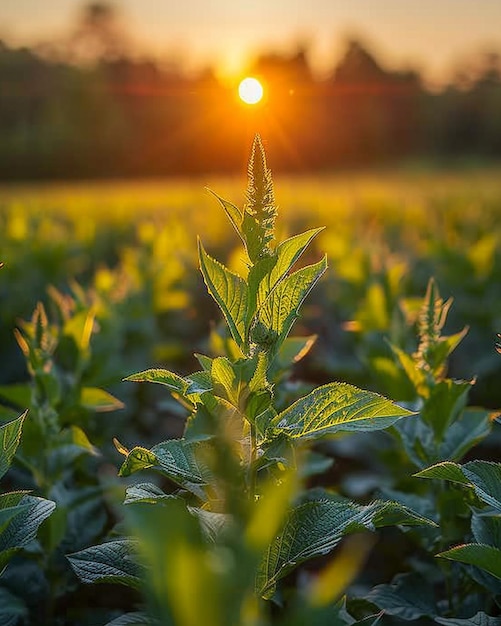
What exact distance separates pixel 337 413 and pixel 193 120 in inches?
2438

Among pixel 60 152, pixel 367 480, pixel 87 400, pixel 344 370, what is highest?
pixel 60 152

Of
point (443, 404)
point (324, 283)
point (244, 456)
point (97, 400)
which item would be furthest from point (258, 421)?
point (324, 283)

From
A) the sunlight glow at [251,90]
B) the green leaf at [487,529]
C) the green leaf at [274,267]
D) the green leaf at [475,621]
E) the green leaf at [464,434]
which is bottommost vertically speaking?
the green leaf at [475,621]

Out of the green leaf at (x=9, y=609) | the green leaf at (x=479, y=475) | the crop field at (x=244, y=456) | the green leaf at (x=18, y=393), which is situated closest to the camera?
the crop field at (x=244, y=456)

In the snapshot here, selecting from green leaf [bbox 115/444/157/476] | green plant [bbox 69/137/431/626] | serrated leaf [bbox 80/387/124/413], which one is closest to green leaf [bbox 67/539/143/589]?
green plant [bbox 69/137/431/626]

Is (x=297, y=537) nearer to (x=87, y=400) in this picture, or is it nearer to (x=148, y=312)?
(x=87, y=400)

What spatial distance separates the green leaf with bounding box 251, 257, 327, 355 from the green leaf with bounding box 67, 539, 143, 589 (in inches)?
19.4

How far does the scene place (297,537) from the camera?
1631 mm

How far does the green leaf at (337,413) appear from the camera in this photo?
161 centimetres

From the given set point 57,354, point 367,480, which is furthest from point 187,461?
point 367,480

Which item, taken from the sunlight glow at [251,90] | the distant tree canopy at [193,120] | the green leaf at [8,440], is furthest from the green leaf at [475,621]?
the distant tree canopy at [193,120]

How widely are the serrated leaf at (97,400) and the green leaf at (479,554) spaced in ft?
4.83

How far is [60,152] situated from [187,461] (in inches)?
2349

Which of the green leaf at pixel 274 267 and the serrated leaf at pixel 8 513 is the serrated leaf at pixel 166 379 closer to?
the green leaf at pixel 274 267
